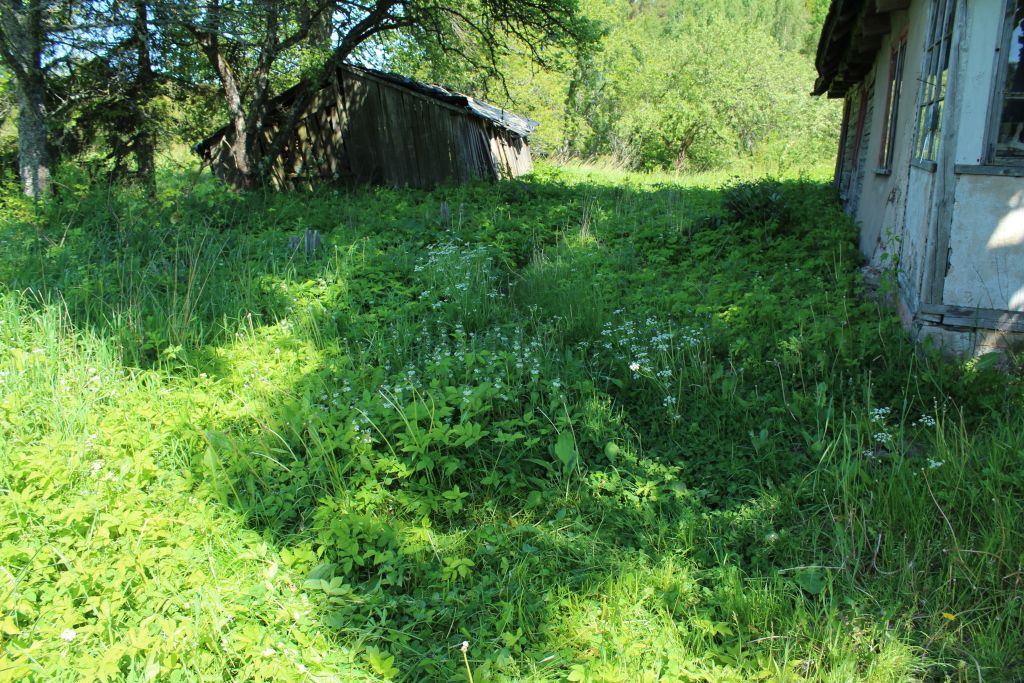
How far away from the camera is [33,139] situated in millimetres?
10305

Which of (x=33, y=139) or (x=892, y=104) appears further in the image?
(x=33, y=139)

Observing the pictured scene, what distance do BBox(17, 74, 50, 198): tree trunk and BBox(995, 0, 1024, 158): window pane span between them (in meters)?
12.2

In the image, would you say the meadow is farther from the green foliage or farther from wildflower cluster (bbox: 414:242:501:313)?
the green foliage

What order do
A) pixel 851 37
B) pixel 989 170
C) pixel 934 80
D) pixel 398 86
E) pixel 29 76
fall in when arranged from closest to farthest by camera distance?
pixel 989 170, pixel 934 80, pixel 851 37, pixel 29 76, pixel 398 86

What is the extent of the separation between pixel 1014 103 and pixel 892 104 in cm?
311

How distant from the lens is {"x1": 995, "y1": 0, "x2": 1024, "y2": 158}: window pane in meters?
4.50

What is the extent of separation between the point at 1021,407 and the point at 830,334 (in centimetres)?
126

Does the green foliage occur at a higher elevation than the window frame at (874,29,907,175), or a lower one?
higher

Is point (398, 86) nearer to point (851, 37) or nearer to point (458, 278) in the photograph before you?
point (851, 37)

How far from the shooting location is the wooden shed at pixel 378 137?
14227mm

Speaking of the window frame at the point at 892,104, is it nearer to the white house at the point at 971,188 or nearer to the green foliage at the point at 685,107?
the white house at the point at 971,188

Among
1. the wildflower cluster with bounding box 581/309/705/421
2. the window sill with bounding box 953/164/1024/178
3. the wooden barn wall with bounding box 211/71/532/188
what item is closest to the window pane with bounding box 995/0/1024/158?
the window sill with bounding box 953/164/1024/178

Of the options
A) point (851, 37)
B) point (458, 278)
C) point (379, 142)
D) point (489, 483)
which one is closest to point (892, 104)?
point (851, 37)

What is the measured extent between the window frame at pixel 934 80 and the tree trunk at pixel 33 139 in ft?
38.8
